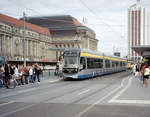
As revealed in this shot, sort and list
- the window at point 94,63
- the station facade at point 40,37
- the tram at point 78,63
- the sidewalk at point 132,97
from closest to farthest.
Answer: the sidewalk at point 132,97 < the tram at point 78,63 < the window at point 94,63 < the station facade at point 40,37

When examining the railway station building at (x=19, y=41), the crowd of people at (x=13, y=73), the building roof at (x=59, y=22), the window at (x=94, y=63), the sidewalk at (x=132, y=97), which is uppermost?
the building roof at (x=59, y=22)

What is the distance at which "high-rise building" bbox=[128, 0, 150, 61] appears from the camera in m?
148

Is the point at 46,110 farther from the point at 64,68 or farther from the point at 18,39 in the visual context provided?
the point at 18,39

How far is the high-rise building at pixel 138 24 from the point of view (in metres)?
148

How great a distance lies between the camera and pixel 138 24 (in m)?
150

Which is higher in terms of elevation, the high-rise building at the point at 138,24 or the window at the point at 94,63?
the high-rise building at the point at 138,24

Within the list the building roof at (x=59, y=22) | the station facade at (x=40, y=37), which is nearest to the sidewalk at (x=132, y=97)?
the station facade at (x=40, y=37)

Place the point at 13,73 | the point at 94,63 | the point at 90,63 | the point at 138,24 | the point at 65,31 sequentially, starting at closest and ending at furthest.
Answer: the point at 13,73
the point at 90,63
the point at 94,63
the point at 65,31
the point at 138,24

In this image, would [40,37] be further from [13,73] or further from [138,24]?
[13,73]

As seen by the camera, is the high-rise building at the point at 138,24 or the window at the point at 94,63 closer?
the window at the point at 94,63

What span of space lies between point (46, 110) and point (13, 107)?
154 cm

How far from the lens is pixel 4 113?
26.5 ft

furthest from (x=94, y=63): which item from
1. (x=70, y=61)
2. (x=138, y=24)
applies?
(x=138, y=24)

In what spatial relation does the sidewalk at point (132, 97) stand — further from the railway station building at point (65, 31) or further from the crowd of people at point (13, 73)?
the railway station building at point (65, 31)
